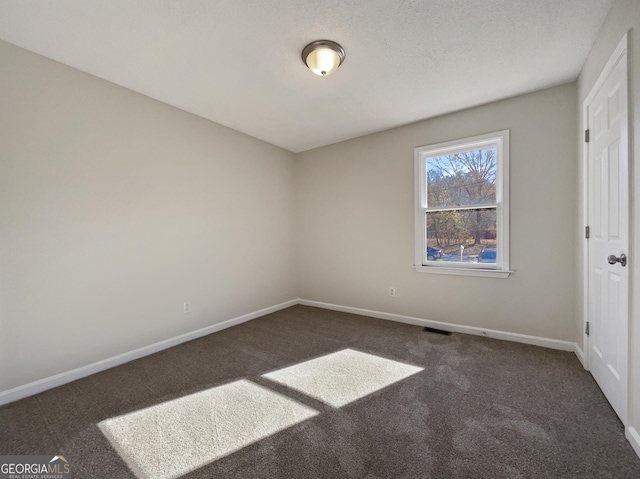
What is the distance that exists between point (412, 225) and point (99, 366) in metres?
3.65

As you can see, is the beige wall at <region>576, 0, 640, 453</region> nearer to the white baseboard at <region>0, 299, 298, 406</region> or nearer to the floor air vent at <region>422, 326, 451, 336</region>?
the floor air vent at <region>422, 326, 451, 336</region>

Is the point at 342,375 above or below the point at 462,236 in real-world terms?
below

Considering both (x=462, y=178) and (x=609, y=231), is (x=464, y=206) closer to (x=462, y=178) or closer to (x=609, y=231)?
(x=462, y=178)

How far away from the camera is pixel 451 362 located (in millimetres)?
2500

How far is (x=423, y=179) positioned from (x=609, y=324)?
2.24 m

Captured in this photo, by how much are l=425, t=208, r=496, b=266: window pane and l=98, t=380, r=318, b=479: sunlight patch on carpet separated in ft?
8.18

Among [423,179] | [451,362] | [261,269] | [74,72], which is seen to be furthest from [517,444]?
[74,72]

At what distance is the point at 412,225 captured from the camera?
3.55 metres

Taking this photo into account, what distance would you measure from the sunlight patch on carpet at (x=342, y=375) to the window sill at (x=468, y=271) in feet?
4.44

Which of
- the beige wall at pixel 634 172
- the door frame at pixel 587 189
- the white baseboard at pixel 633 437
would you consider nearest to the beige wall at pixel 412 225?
the door frame at pixel 587 189

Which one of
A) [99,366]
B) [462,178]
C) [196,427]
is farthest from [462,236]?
[99,366]

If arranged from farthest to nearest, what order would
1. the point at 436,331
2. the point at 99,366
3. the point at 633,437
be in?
the point at 436,331 → the point at 99,366 → the point at 633,437

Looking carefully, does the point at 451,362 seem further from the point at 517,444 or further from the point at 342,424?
the point at 342,424

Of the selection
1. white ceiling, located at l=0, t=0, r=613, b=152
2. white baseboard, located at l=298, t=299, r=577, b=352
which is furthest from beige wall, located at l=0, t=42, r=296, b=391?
white baseboard, located at l=298, t=299, r=577, b=352
